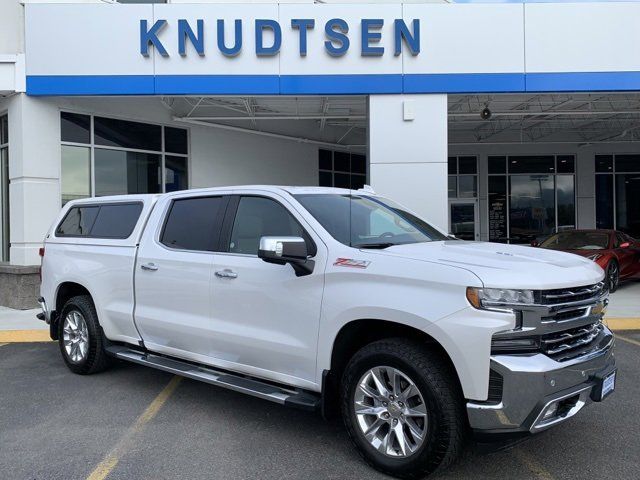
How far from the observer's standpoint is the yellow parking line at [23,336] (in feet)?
27.4

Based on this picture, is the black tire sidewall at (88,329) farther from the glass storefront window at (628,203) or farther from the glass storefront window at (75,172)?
the glass storefront window at (628,203)

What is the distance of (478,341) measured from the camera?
3223mm

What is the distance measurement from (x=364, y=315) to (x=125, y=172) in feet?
36.5

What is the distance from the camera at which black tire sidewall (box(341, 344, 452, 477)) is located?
338cm

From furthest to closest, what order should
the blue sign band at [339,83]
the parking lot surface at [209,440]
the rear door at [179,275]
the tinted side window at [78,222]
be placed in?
the blue sign band at [339,83]
the tinted side window at [78,222]
the rear door at [179,275]
the parking lot surface at [209,440]

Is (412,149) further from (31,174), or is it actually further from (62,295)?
(31,174)

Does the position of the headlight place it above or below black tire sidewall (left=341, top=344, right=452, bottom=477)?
above

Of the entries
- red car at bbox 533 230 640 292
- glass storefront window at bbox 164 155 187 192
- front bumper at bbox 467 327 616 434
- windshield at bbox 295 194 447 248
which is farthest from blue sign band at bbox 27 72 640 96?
front bumper at bbox 467 327 616 434

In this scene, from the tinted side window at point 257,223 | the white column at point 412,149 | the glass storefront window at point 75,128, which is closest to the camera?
the tinted side window at point 257,223

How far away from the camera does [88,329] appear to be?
5.93 meters

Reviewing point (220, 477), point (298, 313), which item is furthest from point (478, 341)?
point (220, 477)

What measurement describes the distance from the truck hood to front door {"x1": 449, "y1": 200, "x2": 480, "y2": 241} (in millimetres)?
17436

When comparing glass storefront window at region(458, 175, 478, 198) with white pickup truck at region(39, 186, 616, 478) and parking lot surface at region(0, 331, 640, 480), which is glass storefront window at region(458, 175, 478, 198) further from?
white pickup truck at region(39, 186, 616, 478)

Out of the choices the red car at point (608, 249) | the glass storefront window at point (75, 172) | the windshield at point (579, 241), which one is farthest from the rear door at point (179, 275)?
the windshield at point (579, 241)
